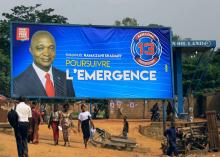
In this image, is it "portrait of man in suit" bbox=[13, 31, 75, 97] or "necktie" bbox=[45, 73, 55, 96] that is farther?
"necktie" bbox=[45, 73, 55, 96]

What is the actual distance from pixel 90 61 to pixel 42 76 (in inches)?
88.7

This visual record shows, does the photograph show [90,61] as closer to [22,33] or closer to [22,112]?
[22,33]

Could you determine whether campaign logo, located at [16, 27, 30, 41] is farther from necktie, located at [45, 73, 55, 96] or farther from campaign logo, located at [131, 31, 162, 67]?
campaign logo, located at [131, 31, 162, 67]

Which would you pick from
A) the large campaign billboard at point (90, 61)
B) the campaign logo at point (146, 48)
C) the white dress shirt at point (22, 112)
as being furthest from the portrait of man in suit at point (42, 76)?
the white dress shirt at point (22, 112)

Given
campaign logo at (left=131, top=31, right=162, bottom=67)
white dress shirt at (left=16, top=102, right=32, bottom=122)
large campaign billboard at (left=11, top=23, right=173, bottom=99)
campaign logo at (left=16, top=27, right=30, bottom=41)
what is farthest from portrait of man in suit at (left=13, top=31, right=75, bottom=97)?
white dress shirt at (left=16, top=102, right=32, bottom=122)

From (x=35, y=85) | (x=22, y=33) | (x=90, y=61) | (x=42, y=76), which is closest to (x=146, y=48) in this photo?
(x=90, y=61)

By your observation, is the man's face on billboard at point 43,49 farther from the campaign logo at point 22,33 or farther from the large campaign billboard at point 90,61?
the campaign logo at point 22,33

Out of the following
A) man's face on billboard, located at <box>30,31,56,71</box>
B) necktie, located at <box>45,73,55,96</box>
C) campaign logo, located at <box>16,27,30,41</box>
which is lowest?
necktie, located at <box>45,73,55,96</box>

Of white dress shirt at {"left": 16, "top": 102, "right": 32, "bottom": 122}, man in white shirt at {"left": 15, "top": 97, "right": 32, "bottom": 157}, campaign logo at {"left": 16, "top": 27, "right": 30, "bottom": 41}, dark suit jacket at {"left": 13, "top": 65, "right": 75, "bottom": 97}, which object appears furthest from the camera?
campaign logo at {"left": 16, "top": 27, "right": 30, "bottom": 41}

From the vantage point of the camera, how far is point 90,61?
25.0 metres

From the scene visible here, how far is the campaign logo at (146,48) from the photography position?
25.7m

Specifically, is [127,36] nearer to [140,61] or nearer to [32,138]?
[140,61]

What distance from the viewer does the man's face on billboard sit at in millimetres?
24359

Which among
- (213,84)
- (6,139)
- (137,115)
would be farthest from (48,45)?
(213,84)
